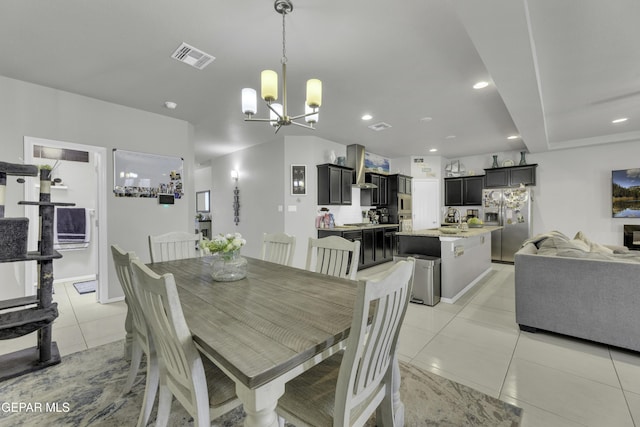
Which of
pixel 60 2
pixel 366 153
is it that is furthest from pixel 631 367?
pixel 366 153

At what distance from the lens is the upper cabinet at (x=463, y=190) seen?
6859mm

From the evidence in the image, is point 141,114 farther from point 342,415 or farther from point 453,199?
point 453,199

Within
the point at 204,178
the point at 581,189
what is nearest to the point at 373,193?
the point at 581,189

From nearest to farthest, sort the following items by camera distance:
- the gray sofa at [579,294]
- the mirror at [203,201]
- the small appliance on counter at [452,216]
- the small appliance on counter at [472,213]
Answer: the gray sofa at [579,294], the small appliance on counter at [472,213], the small appliance on counter at [452,216], the mirror at [203,201]

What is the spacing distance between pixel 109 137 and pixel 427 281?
464cm

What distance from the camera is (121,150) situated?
12.2 ft

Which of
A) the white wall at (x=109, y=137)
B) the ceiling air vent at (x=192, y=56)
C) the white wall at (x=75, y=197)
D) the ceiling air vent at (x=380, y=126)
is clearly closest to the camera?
the ceiling air vent at (x=192, y=56)

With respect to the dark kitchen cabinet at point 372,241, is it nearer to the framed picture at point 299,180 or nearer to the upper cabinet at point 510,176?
the framed picture at point 299,180

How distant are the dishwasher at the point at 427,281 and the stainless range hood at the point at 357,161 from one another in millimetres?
2738

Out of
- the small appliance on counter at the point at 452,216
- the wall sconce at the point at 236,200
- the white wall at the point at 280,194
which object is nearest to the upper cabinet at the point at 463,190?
the small appliance on counter at the point at 452,216

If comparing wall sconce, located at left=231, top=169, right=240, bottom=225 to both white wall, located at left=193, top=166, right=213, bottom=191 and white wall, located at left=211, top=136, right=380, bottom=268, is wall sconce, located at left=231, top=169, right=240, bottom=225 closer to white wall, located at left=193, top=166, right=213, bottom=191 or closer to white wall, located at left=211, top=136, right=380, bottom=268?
white wall, located at left=211, top=136, right=380, bottom=268

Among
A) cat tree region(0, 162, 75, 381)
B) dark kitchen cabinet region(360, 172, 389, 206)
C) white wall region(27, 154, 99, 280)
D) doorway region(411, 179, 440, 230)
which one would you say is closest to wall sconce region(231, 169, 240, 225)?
white wall region(27, 154, 99, 280)

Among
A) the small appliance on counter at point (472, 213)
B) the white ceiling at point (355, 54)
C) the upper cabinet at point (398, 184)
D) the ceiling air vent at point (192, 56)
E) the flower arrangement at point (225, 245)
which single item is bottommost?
the flower arrangement at point (225, 245)

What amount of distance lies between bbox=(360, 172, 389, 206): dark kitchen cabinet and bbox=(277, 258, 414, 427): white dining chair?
5360 mm
